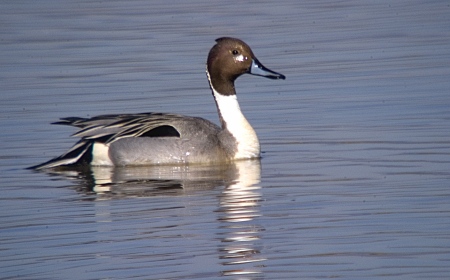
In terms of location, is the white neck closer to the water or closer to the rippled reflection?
the water

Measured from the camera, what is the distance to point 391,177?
32.9 feet

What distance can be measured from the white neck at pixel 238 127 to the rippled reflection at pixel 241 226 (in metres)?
0.76

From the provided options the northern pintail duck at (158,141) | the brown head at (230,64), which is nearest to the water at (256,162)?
the northern pintail duck at (158,141)

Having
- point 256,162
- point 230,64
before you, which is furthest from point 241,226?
point 230,64

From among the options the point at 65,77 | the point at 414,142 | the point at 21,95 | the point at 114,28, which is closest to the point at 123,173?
the point at 414,142

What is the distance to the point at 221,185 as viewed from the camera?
10438mm

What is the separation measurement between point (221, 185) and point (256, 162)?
1.28 m

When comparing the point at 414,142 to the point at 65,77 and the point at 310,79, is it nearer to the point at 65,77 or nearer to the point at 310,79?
the point at 310,79

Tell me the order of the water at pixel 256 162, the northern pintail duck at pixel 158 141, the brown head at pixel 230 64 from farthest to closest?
the brown head at pixel 230 64, the northern pintail duck at pixel 158 141, the water at pixel 256 162

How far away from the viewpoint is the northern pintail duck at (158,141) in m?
11.8

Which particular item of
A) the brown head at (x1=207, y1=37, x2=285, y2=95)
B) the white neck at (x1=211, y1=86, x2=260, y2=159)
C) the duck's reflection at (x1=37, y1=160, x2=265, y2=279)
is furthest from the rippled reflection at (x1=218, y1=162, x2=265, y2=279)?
the brown head at (x1=207, y1=37, x2=285, y2=95)

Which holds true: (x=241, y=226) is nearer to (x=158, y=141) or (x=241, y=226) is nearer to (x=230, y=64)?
(x=158, y=141)

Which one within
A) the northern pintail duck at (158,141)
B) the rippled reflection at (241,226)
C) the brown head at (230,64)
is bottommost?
the rippled reflection at (241,226)

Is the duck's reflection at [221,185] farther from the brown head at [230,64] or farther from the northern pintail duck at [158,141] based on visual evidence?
the brown head at [230,64]
